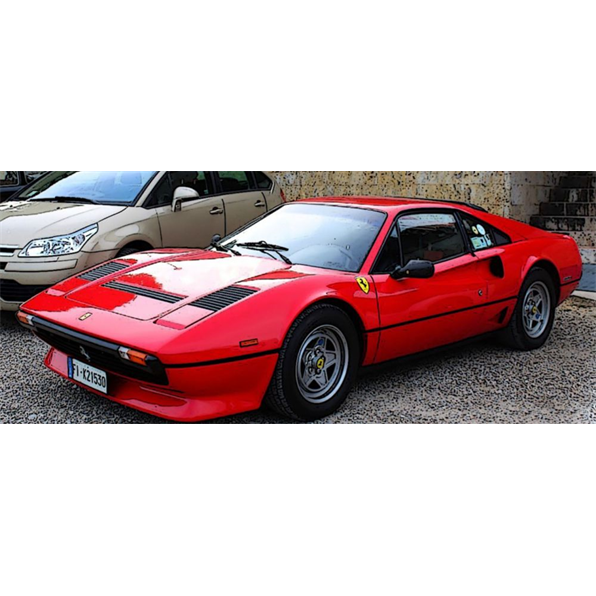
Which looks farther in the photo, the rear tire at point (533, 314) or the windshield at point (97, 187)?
the windshield at point (97, 187)

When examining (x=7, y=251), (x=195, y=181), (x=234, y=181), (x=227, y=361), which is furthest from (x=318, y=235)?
(x=234, y=181)

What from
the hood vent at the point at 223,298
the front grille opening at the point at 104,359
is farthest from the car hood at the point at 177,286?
the front grille opening at the point at 104,359

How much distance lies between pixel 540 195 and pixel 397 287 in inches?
254

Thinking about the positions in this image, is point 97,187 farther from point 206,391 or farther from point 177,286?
point 206,391

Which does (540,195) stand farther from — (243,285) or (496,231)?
(243,285)

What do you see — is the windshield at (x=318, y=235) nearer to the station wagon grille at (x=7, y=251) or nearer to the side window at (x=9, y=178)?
the station wagon grille at (x=7, y=251)

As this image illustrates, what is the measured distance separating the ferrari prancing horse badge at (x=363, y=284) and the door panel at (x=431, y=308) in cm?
8

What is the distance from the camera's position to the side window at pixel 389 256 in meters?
4.41

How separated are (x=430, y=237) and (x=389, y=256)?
538mm

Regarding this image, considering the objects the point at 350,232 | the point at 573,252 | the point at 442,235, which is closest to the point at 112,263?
the point at 350,232

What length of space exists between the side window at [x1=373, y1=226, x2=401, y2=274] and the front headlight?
9.18 ft

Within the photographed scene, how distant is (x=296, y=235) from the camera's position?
15.6ft

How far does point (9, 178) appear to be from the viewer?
860 cm

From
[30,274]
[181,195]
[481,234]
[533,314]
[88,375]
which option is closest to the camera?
[88,375]
